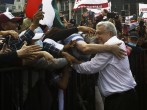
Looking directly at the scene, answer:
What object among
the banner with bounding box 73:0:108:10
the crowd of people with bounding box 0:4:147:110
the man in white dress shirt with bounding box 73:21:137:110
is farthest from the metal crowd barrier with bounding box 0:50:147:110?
the banner with bounding box 73:0:108:10

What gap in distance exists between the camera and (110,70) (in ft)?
16.2

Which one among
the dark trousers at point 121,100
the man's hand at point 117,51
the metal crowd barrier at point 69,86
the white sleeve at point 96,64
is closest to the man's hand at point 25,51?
the metal crowd barrier at point 69,86

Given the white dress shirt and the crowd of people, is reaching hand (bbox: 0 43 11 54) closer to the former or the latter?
the crowd of people

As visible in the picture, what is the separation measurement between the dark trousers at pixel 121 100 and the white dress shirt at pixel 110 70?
0.07 meters

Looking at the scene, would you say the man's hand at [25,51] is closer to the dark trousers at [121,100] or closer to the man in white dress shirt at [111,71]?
the man in white dress shirt at [111,71]

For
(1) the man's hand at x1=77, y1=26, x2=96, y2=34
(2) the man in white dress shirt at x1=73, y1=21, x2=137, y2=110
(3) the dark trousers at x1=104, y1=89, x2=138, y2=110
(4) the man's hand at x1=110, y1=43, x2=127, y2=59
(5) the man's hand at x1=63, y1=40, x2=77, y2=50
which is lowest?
(3) the dark trousers at x1=104, y1=89, x2=138, y2=110

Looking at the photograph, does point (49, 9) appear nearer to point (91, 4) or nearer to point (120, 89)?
point (120, 89)

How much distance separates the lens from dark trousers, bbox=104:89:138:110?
195 inches

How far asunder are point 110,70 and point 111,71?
0.02m

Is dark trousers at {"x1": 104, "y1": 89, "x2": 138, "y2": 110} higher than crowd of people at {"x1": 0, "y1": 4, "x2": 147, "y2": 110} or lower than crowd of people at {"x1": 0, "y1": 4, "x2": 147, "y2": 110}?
lower

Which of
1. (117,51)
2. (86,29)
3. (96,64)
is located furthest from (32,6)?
(117,51)

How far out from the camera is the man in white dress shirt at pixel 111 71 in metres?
4.91

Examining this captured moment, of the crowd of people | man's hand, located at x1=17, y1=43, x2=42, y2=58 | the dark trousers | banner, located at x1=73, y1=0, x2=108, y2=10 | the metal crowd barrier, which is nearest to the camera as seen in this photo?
man's hand, located at x1=17, y1=43, x2=42, y2=58

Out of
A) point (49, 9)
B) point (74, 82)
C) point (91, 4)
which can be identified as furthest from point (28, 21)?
point (91, 4)
